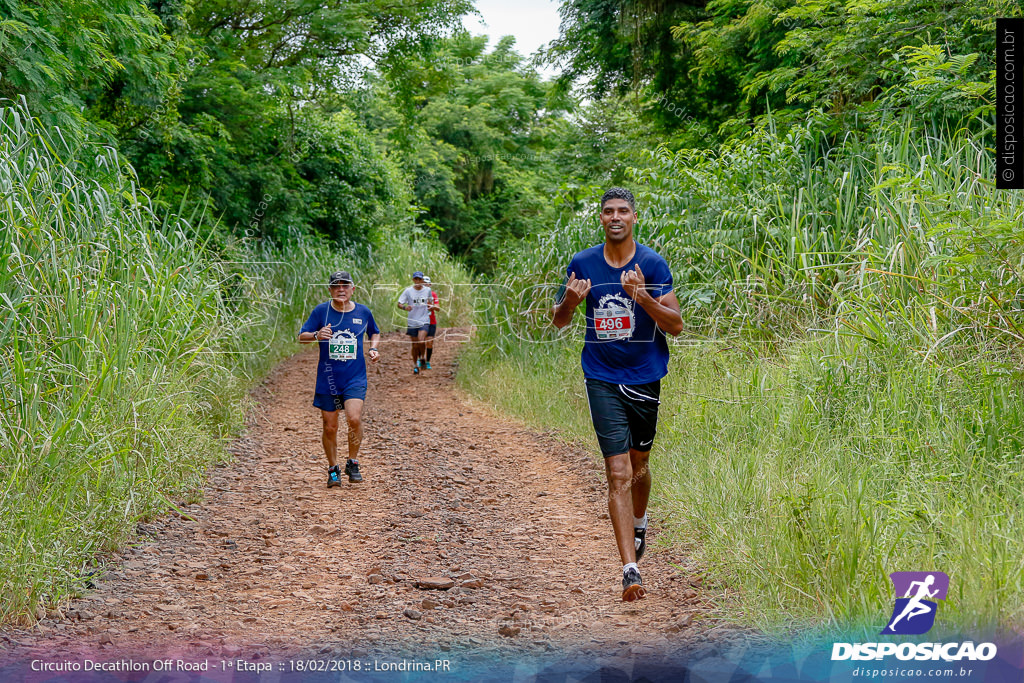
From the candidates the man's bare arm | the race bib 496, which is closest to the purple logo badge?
the race bib 496

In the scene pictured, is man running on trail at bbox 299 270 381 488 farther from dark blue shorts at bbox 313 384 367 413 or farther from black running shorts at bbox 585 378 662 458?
black running shorts at bbox 585 378 662 458


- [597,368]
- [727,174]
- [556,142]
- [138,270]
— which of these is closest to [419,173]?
[556,142]

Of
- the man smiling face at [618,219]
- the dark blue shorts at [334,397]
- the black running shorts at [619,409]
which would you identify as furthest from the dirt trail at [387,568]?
the man smiling face at [618,219]

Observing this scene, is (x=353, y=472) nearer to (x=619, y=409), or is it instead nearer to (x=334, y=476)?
(x=334, y=476)

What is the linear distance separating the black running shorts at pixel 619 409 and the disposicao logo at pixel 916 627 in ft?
4.78

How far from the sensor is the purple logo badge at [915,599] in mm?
3357

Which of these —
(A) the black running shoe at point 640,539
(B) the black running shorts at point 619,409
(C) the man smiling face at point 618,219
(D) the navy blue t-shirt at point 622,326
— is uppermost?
(C) the man smiling face at point 618,219

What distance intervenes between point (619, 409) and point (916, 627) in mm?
1733

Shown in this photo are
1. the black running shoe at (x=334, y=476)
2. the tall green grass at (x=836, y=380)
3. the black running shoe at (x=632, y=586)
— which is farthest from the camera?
the black running shoe at (x=334, y=476)

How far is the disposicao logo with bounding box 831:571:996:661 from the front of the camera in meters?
3.26

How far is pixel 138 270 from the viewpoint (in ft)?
22.7

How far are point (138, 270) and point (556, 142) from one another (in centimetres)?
2905

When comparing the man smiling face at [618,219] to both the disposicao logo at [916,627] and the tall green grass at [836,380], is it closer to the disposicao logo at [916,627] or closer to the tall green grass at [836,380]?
the tall green grass at [836,380]

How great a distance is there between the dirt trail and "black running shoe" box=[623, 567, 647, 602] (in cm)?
7
